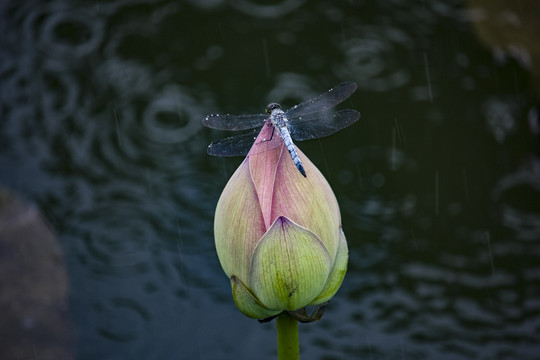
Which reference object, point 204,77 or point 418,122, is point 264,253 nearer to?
point 418,122

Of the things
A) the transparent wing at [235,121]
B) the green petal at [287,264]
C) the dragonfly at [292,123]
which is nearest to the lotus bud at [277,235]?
the green petal at [287,264]

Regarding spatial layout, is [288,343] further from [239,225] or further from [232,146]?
[232,146]

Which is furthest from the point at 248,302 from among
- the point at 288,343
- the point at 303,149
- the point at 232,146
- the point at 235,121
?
the point at 303,149

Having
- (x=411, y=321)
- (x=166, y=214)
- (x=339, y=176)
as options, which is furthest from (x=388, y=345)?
(x=166, y=214)

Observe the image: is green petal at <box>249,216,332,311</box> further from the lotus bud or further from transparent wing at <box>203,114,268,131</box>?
transparent wing at <box>203,114,268,131</box>

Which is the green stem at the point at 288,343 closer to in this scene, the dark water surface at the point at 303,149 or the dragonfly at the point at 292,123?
the dragonfly at the point at 292,123

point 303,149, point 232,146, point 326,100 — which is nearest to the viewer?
point 232,146

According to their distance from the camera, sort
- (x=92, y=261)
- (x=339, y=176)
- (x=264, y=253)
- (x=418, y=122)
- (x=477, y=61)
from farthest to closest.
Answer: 1. (x=477, y=61)
2. (x=418, y=122)
3. (x=339, y=176)
4. (x=92, y=261)
5. (x=264, y=253)
